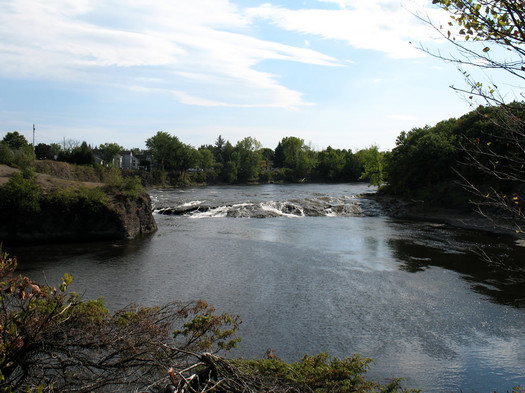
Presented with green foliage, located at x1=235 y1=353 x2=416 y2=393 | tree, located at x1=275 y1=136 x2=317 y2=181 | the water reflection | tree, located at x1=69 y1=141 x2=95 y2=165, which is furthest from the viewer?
tree, located at x1=275 y1=136 x2=317 y2=181

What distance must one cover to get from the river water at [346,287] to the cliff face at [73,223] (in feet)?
4.14

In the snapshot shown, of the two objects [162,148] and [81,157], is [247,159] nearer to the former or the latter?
[162,148]

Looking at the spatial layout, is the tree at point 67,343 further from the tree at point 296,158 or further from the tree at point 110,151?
the tree at point 296,158

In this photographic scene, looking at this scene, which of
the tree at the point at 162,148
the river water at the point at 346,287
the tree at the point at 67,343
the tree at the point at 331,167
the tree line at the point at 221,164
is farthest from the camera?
the tree at the point at 331,167

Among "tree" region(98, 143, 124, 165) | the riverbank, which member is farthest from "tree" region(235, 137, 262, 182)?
the riverbank

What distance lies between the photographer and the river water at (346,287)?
11.3 meters

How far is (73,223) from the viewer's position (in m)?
26.2

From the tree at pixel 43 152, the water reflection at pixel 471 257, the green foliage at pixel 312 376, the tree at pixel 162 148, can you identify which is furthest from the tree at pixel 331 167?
the green foliage at pixel 312 376

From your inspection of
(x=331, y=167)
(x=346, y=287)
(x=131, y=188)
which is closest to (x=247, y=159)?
(x=331, y=167)

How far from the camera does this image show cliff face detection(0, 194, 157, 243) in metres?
24.8

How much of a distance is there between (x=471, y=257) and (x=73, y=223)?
23.0 m

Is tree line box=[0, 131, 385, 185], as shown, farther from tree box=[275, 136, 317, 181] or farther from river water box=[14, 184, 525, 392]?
river water box=[14, 184, 525, 392]

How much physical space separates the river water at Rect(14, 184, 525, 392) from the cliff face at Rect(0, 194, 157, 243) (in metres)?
1.26

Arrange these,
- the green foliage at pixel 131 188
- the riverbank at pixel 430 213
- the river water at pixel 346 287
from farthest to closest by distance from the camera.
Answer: the riverbank at pixel 430 213, the green foliage at pixel 131 188, the river water at pixel 346 287
